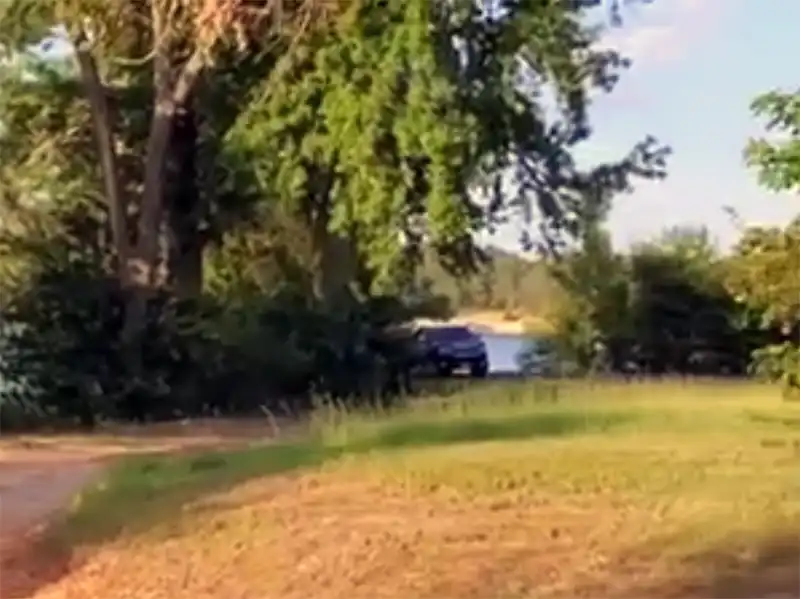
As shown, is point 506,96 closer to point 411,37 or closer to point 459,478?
point 411,37

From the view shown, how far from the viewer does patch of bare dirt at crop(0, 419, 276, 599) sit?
15742 mm

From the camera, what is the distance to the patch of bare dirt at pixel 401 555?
11.6 m

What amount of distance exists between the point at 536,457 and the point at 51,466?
36.6ft

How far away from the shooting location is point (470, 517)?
13.9 metres

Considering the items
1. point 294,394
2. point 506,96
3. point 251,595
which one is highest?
point 506,96

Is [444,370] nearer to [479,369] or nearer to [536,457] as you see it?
[479,369]

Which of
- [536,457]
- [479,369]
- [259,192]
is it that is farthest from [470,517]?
[479,369]

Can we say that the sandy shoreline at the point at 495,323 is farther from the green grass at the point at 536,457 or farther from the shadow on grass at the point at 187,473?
the shadow on grass at the point at 187,473

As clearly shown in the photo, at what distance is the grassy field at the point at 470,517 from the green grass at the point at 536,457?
0.04 meters

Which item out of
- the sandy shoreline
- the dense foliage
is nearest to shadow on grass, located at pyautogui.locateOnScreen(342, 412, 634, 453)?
the dense foliage

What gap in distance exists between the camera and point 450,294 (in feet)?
169

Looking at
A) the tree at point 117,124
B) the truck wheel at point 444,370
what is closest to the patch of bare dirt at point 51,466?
the tree at point 117,124

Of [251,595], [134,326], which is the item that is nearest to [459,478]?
[251,595]

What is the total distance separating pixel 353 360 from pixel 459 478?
79.9 feet
